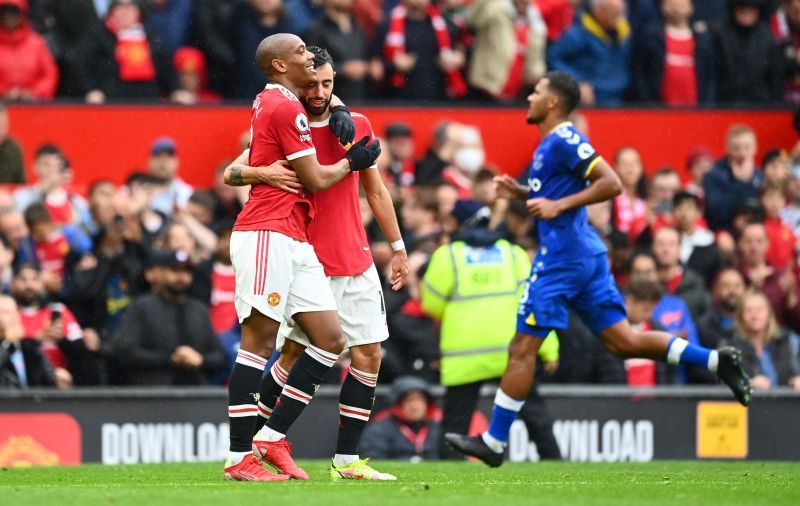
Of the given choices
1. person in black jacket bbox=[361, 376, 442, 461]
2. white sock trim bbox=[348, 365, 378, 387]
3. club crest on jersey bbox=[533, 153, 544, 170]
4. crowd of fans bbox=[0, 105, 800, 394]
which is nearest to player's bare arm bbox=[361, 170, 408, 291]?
white sock trim bbox=[348, 365, 378, 387]

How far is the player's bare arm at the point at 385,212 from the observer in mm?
9141

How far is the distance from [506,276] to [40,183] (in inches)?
195

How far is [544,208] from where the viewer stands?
33.9 feet

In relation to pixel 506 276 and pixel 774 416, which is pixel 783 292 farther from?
pixel 506 276

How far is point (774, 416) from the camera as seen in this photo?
13641 millimetres

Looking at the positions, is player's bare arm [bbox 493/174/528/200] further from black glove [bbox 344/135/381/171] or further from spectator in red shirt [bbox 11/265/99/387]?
spectator in red shirt [bbox 11/265/99/387]

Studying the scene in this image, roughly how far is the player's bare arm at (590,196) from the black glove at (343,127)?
1897mm

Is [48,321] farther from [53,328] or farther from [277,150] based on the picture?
[277,150]

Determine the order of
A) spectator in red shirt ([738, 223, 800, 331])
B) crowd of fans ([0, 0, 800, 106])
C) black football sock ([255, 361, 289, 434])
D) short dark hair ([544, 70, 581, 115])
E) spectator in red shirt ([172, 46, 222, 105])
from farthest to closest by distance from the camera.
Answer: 1. spectator in red shirt ([172, 46, 222, 105])
2. crowd of fans ([0, 0, 800, 106])
3. spectator in red shirt ([738, 223, 800, 331])
4. short dark hair ([544, 70, 581, 115])
5. black football sock ([255, 361, 289, 434])

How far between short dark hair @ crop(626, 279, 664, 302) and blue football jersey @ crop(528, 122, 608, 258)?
320 centimetres

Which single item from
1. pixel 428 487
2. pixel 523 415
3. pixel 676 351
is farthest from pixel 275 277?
pixel 523 415

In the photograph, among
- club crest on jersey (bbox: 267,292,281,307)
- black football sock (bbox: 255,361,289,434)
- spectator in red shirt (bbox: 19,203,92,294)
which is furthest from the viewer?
spectator in red shirt (bbox: 19,203,92,294)

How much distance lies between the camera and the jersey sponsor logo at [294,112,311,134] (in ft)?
27.9

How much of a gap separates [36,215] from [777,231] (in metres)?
7.29
